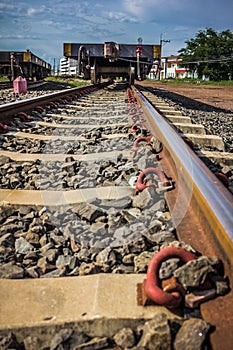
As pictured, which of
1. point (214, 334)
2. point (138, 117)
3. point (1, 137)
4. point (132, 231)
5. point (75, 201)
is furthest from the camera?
point (138, 117)

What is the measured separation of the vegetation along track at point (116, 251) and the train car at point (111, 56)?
10.6 metres

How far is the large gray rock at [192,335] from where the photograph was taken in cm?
98

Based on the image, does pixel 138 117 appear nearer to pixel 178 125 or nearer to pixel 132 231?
pixel 178 125

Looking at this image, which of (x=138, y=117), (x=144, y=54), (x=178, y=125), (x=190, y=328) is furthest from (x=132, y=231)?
(x=144, y=54)

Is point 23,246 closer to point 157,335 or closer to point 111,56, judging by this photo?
point 157,335

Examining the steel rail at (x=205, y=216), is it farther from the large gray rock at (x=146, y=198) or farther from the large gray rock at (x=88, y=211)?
the large gray rock at (x=88, y=211)

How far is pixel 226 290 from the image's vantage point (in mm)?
1146

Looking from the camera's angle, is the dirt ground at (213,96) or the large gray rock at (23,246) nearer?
the large gray rock at (23,246)

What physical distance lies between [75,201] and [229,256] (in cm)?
114

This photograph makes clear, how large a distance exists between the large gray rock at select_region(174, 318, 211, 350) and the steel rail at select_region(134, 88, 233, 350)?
0.10ft

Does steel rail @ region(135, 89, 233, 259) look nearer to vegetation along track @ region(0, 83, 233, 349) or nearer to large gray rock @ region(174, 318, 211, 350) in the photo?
vegetation along track @ region(0, 83, 233, 349)

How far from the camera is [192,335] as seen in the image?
1003mm

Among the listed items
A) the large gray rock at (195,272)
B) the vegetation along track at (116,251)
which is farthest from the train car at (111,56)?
the large gray rock at (195,272)

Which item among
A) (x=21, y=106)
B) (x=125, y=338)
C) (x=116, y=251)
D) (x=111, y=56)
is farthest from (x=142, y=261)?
(x=111, y=56)
